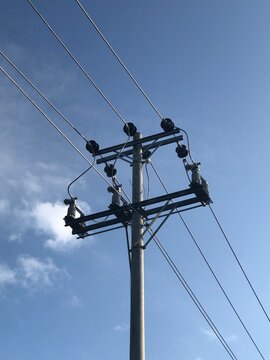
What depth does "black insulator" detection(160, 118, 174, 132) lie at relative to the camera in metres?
11.6

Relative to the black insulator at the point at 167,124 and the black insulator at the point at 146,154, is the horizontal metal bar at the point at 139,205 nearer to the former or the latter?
the black insulator at the point at 146,154

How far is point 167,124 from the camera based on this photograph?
11594mm

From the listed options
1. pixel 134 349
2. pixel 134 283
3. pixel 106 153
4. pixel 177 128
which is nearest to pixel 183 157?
pixel 177 128

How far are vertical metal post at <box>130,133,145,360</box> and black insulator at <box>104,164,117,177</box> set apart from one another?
70cm

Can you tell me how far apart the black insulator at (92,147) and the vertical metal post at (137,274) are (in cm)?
91

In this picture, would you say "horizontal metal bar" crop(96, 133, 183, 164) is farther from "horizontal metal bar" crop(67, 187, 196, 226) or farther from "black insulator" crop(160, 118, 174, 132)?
"horizontal metal bar" crop(67, 187, 196, 226)

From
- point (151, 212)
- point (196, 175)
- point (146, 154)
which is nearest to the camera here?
point (151, 212)

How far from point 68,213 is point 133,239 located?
173 cm

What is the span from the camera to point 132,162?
11.2m

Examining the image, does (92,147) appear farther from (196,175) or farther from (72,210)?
(196,175)

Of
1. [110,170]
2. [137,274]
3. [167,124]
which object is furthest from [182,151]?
[137,274]

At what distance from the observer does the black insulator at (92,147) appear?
38.7ft

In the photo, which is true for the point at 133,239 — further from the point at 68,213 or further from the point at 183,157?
the point at 183,157

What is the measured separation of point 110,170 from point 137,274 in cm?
302
